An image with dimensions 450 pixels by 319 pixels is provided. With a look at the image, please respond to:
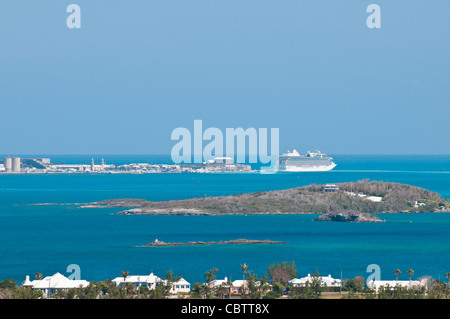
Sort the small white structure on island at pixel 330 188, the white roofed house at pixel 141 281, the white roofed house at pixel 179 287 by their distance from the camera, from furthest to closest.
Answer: the small white structure on island at pixel 330 188, the white roofed house at pixel 141 281, the white roofed house at pixel 179 287

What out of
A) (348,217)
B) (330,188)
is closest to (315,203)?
(330,188)

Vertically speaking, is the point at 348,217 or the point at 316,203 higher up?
the point at 316,203

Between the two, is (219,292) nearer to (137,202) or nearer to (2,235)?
(2,235)

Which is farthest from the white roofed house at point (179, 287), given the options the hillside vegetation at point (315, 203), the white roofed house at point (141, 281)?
the hillside vegetation at point (315, 203)

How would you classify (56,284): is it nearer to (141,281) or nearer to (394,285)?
(141,281)

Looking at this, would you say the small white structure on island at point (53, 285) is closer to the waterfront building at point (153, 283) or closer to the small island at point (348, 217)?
the waterfront building at point (153, 283)

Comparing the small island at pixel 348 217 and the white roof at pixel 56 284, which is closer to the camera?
the white roof at pixel 56 284

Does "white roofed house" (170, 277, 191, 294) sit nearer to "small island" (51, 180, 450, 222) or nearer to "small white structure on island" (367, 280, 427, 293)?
"small white structure on island" (367, 280, 427, 293)

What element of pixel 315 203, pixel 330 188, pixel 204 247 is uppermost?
pixel 330 188

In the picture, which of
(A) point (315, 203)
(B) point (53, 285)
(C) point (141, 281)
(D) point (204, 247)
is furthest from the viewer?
(A) point (315, 203)

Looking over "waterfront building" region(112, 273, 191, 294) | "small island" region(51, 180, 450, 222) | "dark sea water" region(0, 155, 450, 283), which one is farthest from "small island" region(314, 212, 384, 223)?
"waterfront building" region(112, 273, 191, 294)

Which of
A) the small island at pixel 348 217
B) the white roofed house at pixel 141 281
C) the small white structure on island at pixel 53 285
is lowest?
the small island at pixel 348 217

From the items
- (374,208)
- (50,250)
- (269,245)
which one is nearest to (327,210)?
(374,208)
